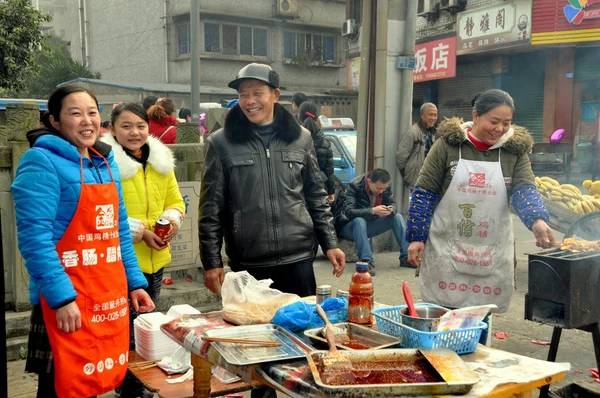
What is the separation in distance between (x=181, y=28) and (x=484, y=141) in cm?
2769

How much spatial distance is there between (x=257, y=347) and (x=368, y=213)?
18.9 feet

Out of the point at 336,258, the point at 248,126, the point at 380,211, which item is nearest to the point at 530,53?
the point at 380,211

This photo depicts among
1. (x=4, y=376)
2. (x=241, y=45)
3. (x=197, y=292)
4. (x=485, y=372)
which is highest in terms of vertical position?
(x=241, y=45)

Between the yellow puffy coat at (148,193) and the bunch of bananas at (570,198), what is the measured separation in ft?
16.8

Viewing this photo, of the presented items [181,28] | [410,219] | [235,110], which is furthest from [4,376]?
[181,28]

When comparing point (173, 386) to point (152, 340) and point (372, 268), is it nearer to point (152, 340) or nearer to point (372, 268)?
point (152, 340)

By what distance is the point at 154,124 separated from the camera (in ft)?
25.0

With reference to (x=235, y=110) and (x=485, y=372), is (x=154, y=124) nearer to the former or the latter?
(x=235, y=110)

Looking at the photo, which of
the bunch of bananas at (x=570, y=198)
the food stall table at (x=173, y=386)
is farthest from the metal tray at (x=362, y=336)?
the bunch of bananas at (x=570, y=198)

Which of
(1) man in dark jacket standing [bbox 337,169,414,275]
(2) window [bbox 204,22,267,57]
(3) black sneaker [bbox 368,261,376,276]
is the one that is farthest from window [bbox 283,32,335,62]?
(3) black sneaker [bbox 368,261,376,276]

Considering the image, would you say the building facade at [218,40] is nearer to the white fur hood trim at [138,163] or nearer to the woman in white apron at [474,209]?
the white fur hood trim at [138,163]

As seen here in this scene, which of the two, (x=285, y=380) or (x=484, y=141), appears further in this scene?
(x=484, y=141)

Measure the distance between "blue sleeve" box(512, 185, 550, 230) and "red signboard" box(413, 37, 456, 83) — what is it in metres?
18.2

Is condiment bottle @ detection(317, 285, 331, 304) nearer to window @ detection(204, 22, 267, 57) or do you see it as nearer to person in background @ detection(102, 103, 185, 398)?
person in background @ detection(102, 103, 185, 398)
